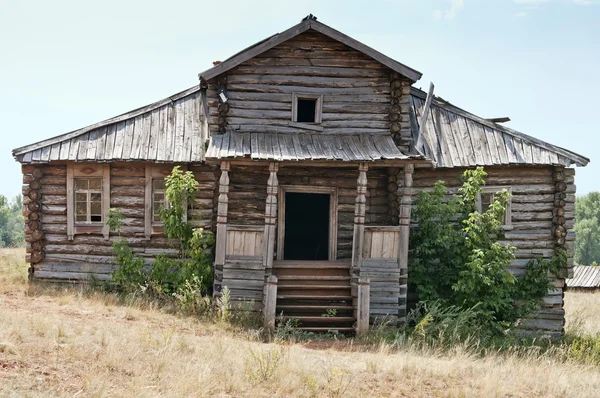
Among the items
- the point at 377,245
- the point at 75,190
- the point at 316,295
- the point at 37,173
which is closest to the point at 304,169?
the point at 377,245

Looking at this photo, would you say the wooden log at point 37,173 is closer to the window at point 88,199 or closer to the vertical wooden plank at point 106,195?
the window at point 88,199

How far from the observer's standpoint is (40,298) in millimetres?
13539

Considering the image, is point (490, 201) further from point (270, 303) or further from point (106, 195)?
point (106, 195)

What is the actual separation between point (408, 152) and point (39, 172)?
8.78 meters

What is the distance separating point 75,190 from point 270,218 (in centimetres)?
526

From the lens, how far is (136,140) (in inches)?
589

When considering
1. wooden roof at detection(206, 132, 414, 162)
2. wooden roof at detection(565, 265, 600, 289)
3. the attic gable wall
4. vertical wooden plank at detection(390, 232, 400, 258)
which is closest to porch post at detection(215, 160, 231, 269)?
wooden roof at detection(206, 132, 414, 162)

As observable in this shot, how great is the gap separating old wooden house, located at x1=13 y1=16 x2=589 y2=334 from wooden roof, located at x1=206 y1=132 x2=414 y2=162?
1.9 inches

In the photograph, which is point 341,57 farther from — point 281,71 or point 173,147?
point 173,147

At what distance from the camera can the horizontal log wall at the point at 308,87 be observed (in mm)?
14469

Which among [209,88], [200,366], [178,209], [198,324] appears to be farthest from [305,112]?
[200,366]

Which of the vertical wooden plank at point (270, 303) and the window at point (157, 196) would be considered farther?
the window at point (157, 196)

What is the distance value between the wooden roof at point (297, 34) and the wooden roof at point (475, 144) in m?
2.00

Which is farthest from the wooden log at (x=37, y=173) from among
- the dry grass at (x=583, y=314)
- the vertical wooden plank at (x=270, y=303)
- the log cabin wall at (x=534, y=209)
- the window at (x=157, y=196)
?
the dry grass at (x=583, y=314)
